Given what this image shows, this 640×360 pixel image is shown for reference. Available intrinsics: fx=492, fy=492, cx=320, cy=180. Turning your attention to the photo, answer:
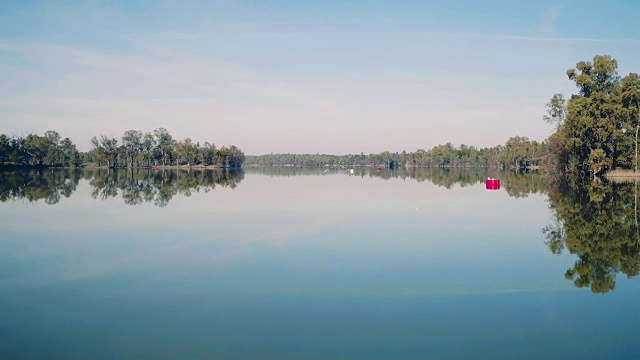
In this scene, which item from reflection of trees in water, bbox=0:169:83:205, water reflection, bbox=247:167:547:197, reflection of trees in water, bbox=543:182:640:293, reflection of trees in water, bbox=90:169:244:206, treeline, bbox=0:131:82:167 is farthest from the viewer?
treeline, bbox=0:131:82:167

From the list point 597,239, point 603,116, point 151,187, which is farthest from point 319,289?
point 603,116

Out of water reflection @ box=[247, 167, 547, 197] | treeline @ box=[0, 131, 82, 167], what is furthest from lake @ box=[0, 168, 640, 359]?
treeline @ box=[0, 131, 82, 167]

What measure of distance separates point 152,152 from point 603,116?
11144cm

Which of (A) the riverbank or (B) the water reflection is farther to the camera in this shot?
(A) the riverbank

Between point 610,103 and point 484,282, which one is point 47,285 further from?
point 610,103

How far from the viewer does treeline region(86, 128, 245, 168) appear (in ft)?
412

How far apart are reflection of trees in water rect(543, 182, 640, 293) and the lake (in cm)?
7

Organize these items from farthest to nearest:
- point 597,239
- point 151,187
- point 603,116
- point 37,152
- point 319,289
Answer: point 37,152
point 603,116
point 151,187
point 597,239
point 319,289

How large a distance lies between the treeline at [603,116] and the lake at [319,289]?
3555cm

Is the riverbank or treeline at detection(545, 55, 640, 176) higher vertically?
treeline at detection(545, 55, 640, 176)

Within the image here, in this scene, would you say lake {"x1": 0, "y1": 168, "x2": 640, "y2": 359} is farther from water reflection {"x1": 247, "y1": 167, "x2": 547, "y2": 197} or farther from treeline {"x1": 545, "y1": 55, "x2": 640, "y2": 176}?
treeline {"x1": 545, "y1": 55, "x2": 640, "y2": 176}

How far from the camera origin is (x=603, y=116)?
50.1 meters

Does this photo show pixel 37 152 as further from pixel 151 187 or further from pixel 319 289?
pixel 319 289

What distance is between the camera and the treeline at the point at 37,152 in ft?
310
